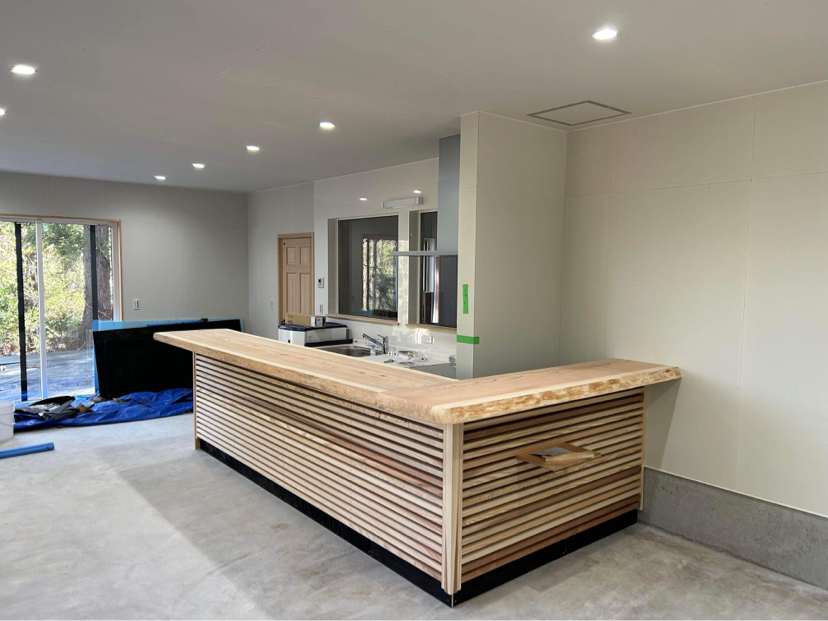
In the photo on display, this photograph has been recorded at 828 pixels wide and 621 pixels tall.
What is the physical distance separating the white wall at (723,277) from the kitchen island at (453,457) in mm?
247

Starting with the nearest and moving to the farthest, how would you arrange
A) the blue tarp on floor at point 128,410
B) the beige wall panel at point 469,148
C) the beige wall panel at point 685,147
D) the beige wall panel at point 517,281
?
1. the beige wall panel at point 685,147
2. the beige wall panel at point 469,148
3. the beige wall panel at point 517,281
4. the blue tarp on floor at point 128,410

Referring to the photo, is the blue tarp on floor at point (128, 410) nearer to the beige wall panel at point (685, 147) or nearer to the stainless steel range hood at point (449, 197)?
the stainless steel range hood at point (449, 197)

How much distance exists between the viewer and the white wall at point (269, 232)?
→ 696 centimetres

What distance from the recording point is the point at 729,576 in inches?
119

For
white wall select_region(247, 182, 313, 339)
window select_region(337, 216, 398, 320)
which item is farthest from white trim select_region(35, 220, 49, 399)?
window select_region(337, 216, 398, 320)

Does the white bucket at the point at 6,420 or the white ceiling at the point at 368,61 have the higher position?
the white ceiling at the point at 368,61

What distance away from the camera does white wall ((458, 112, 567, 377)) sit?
146 inches

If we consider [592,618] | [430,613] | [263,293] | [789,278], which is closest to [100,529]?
[430,613]

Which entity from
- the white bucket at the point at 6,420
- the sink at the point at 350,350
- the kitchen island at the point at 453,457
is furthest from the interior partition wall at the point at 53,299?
the kitchen island at the point at 453,457

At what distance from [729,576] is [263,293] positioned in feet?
20.3

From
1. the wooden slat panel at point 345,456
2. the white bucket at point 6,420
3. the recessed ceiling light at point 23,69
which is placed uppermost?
the recessed ceiling light at point 23,69

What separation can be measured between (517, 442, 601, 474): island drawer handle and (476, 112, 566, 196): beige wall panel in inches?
65.6

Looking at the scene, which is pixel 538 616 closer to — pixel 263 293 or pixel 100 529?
pixel 100 529

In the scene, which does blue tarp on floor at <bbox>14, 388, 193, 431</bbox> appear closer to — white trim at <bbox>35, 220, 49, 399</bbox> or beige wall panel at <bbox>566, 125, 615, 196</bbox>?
white trim at <bbox>35, 220, 49, 399</bbox>
